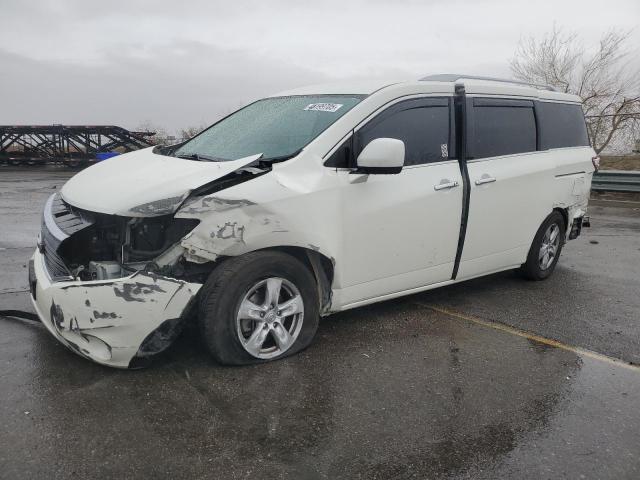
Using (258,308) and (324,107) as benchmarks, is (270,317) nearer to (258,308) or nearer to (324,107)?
(258,308)

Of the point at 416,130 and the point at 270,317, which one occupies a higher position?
the point at 416,130

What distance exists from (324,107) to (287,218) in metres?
1.06

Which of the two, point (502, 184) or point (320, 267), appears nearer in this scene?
point (320, 267)

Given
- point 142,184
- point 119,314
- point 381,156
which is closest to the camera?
point 119,314

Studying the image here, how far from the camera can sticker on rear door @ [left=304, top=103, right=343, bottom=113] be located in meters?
3.78

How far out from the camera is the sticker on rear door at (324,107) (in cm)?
378

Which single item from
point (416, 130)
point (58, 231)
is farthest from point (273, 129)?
point (58, 231)

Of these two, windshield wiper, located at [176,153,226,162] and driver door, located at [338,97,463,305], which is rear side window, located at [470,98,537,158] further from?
windshield wiper, located at [176,153,226,162]

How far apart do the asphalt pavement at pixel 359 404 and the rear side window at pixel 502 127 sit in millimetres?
1389

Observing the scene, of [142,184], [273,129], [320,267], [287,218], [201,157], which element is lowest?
[320,267]

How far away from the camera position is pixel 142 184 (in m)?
3.13

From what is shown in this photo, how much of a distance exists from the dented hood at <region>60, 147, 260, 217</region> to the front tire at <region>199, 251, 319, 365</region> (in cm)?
49

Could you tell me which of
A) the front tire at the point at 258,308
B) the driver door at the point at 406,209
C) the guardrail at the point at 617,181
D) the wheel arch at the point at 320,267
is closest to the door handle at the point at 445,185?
the driver door at the point at 406,209

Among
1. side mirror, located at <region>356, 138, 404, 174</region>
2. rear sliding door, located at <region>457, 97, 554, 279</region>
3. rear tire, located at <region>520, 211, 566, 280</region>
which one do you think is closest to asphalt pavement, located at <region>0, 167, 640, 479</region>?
rear sliding door, located at <region>457, 97, 554, 279</region>
